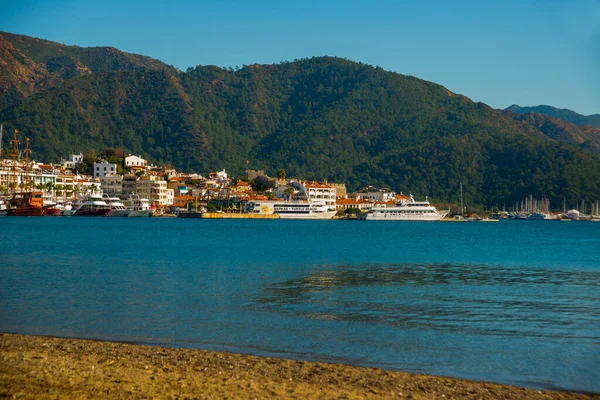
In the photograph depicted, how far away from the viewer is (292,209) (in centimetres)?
13725

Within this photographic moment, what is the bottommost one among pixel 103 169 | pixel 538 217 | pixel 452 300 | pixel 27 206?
pixel 538 217

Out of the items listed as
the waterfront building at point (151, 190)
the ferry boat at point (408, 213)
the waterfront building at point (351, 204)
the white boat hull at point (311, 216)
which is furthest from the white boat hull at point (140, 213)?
the ferry boat at point (408, 213)

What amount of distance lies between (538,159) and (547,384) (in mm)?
Answer: 190222

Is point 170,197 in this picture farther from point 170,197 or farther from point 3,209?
point 3,209

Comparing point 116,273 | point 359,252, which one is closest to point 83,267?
point 116,273

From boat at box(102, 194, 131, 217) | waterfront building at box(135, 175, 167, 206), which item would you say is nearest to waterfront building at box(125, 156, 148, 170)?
waterfront building at box(135, 175, 167, 206)

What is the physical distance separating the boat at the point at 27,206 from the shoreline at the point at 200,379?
108448 mm

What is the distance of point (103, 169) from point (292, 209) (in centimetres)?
4651

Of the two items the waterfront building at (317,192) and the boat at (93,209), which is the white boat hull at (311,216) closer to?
the waterfront building at (317,192)

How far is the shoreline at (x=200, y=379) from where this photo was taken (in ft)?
37.2

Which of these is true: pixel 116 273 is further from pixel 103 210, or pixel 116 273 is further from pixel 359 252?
pixel 103 210

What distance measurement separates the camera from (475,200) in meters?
189

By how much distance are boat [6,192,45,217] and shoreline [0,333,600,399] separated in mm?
108448

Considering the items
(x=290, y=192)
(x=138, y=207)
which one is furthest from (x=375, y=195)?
(x=138, y=207)
